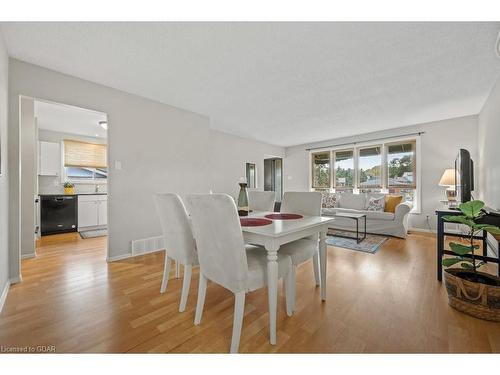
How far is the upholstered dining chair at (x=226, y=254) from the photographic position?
1.18 m

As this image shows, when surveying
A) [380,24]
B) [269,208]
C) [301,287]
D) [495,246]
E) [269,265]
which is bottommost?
[301,287]

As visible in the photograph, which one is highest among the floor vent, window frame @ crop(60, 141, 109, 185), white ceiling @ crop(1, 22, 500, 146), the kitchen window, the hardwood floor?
white ceiling @ crop(1, 22, 500, 146)

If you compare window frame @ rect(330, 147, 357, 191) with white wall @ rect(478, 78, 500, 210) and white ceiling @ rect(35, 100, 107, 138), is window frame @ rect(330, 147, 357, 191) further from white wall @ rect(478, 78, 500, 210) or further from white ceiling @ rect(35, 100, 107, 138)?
white ceiling @ rect(35, 100, 107, 138)

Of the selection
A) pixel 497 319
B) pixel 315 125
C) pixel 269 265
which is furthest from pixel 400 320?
pixel 315 125

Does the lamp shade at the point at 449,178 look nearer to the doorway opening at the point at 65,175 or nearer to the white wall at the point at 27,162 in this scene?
the doorway opening at the point at 65,175

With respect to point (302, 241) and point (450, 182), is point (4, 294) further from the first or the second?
point (450, 182)

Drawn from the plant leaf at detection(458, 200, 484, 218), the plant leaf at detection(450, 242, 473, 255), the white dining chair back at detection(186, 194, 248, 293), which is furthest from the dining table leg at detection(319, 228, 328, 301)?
the plant leaf at detection(458, 200, 484, 218)

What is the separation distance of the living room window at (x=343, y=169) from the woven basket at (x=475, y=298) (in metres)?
4.33

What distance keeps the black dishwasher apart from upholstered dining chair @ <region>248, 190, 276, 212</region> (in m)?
4.02

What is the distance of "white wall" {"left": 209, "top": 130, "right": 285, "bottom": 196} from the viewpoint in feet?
17.1

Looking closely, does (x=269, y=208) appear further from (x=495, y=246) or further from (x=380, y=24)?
(x=495, y=246)

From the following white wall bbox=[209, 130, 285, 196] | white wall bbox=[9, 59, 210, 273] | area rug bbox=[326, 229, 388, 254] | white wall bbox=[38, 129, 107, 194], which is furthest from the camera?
white wall bbox=[209, 130, 285, 196]
